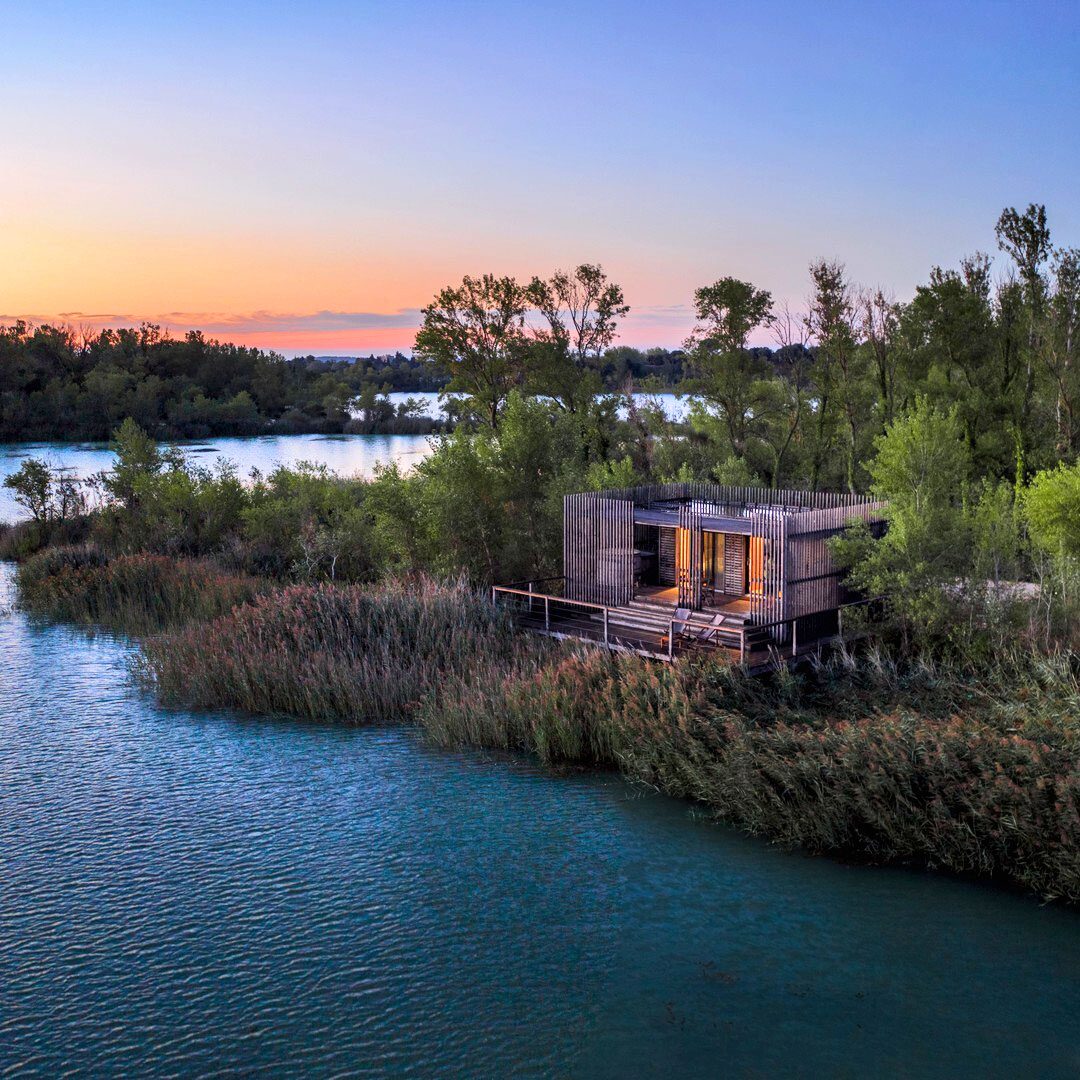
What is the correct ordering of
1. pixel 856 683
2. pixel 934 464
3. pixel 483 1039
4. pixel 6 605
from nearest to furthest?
pixel 483 1039, pixel 856 683, pixel 934 464, pixel 6 605

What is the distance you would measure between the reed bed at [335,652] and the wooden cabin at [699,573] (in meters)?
1.90

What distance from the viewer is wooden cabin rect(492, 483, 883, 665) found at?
18859 mm

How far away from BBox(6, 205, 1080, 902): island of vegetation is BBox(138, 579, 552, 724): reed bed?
76 mm

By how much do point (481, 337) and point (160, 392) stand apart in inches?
2332

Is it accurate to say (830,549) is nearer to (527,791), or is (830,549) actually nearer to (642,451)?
(527,791)

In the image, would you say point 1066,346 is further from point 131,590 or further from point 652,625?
point 131,590

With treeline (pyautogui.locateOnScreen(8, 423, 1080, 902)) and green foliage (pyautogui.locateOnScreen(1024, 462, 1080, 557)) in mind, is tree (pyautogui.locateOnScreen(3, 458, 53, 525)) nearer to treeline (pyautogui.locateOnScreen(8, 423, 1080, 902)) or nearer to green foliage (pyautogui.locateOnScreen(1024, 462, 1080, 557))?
treeline (pyautogui.locateOnScreen(8, 423, 1080, 902))

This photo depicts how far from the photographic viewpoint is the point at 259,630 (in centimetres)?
2067

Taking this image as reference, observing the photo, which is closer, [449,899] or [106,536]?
[449,899]

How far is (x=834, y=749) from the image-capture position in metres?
13.3

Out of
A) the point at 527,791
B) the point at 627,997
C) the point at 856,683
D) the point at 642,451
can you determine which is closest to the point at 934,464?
the point at 856,683

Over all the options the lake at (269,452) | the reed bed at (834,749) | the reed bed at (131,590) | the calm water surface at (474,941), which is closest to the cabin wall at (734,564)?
the reed bed at (834,749)

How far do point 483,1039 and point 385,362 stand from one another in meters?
143

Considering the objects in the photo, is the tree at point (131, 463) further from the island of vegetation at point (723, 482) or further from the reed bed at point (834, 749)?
the reed bed at point (834, 749)
